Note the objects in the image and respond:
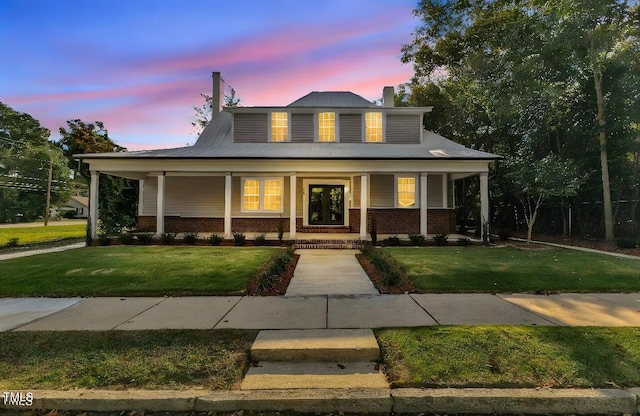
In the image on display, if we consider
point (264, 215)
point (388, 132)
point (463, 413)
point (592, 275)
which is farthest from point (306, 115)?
point (463, 413)

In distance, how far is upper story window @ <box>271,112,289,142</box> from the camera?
54.1 ft

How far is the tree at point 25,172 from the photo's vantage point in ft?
134

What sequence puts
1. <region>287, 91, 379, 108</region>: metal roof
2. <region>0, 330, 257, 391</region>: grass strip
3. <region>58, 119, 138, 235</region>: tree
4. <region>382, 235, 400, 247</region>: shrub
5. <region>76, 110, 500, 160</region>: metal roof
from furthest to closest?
<region>287, 91, 379, 108</region>: metal roof < <region>58, 119, 138, 235</region>: tree < <region>76, 110, 500, 160</region>: metal roof < <region>382, 235, 400, 247</region>: shrub < <region>0, 330, 257, 391</region>: grass strip

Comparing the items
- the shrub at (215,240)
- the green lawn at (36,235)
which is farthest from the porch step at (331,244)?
the green lawn at (36,235)

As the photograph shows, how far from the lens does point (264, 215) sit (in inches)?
611

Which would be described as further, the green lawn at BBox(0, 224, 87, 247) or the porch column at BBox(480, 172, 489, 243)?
the green lawn at BBox(0, 224, 87, 247)

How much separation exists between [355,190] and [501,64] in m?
8.81

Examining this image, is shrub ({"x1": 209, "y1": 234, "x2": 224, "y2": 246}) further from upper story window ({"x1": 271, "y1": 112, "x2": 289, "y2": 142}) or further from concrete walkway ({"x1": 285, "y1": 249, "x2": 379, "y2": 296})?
upper story window ({"x1": 271, "y1": 112, "x2": 289, "y2": 142})

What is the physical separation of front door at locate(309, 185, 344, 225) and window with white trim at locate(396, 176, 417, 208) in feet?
8.59

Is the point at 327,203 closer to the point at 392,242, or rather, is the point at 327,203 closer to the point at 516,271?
the point at 392,242

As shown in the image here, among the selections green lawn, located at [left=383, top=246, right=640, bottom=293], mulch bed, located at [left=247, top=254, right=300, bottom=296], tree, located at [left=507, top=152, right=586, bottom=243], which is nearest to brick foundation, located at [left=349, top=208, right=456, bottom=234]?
tree, located at [left=507, top=152, right=586, bottom=243]

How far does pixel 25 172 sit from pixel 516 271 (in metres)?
57.8

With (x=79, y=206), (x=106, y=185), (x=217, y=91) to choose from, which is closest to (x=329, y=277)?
(x=106, y=185)

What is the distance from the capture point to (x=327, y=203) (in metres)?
16.2
